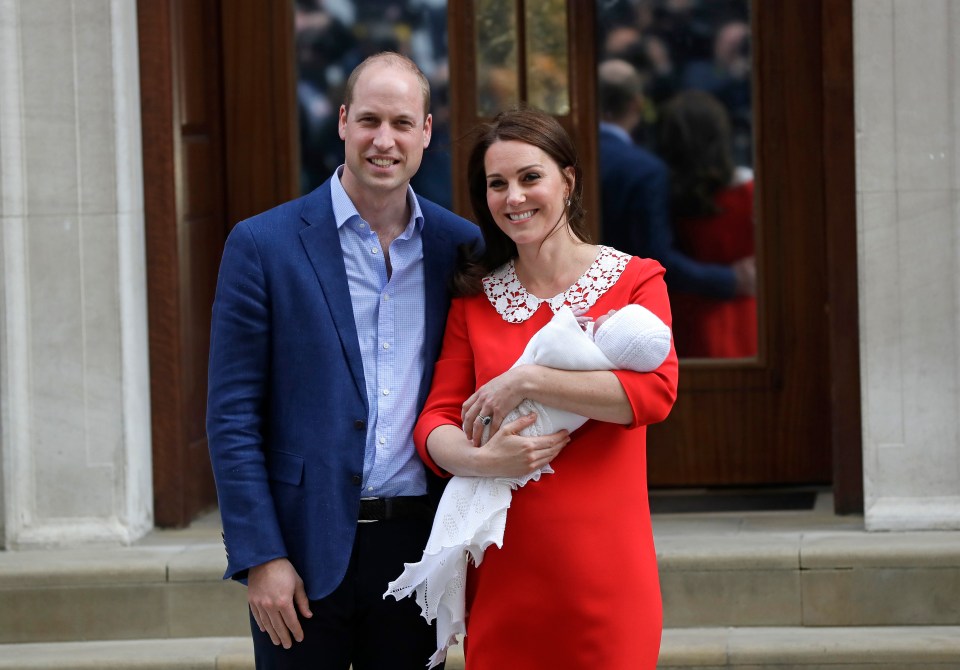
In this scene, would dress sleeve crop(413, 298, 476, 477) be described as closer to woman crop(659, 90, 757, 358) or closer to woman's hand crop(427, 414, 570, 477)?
woman's hand crop(427, 414, 570, 477)

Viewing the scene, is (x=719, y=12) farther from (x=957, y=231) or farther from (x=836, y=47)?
(x=957, y=231)

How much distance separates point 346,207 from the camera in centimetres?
342

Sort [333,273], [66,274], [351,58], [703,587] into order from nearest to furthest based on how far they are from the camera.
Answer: [333,273], [703,587], [66,274], [351,58]

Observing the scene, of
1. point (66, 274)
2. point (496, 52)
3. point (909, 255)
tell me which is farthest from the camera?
point (496, 52)

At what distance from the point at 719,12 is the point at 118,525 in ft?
10.1

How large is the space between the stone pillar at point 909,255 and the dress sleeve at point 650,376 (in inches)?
94.1

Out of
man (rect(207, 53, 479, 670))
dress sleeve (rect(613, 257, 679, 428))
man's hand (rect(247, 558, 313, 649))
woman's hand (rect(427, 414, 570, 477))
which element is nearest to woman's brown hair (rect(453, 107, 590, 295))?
man (rect(207, 53, 479, 670))

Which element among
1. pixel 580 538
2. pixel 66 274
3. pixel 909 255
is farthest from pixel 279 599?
pixel 909 255

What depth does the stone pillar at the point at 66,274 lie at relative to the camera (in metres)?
5.62

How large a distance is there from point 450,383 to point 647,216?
128 inches

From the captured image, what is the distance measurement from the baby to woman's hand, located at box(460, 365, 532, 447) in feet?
0.07

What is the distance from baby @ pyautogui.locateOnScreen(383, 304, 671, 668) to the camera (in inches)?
122

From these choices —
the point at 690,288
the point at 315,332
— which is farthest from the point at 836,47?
the point at 315,332

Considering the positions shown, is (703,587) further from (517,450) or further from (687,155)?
(517,450)
